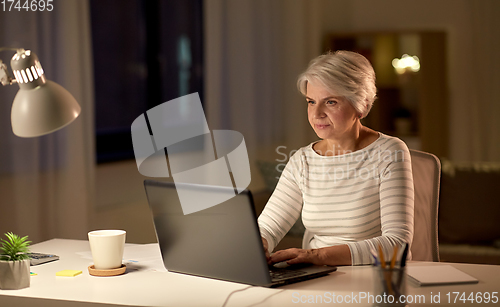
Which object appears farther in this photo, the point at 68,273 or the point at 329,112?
the point at 329,112

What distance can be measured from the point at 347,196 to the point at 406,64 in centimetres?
323

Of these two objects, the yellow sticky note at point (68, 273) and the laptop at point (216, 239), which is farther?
the yellow sticky note at point (68, 273)

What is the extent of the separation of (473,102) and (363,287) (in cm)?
384

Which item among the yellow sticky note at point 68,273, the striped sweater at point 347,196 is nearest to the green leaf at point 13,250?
the yellow sticky note at point 68,273

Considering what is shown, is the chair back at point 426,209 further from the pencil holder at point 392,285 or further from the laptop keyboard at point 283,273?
the pencil holder at point 392,285

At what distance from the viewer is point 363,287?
1123mm

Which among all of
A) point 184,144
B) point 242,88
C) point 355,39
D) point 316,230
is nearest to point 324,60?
point 316,230

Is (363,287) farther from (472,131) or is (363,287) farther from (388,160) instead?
(472,131)

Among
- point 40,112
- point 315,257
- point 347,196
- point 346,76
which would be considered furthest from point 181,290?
point 346,76

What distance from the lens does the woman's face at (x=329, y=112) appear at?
1569 millimetres

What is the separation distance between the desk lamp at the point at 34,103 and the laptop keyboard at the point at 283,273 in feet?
1.88

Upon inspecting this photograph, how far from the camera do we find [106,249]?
1.25 meters

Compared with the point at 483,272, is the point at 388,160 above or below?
above

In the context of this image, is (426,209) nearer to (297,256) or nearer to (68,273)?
(297,256)
